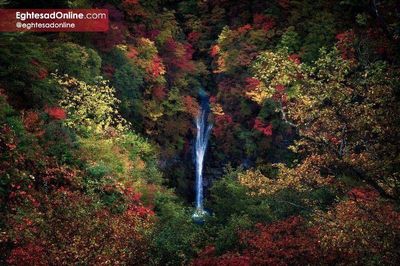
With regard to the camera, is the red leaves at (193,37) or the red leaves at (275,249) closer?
the red leaves at (275,249)

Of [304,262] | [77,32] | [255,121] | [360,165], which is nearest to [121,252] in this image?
[304,262]

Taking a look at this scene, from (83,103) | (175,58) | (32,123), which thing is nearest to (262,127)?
(175,58)

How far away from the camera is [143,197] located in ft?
68.4

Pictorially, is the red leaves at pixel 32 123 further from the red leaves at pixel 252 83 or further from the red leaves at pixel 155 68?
the red leaves at pixel 252 83

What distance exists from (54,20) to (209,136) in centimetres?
1658

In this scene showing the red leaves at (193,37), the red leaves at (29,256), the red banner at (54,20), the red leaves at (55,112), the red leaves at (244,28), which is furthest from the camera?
the red leaves at (193,37)

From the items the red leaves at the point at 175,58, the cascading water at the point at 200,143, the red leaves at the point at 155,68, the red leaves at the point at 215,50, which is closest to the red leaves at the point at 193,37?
the red leaves at the point at 215,50

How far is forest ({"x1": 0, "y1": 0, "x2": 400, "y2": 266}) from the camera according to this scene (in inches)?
436

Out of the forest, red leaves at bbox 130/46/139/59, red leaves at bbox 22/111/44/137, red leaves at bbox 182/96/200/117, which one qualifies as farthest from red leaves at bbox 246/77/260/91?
red leaves at bbox 22/111/44/137

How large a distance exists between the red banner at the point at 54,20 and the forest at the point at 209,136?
1.74ft

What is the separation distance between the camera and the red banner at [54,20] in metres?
18.4

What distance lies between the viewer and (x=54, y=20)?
22.4 metres

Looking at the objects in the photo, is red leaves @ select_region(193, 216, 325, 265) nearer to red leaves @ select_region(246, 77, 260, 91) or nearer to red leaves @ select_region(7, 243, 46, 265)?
red leaves @ select_region(7, 243, 46, 265)

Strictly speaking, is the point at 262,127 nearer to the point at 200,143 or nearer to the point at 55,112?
the point at 200,143
